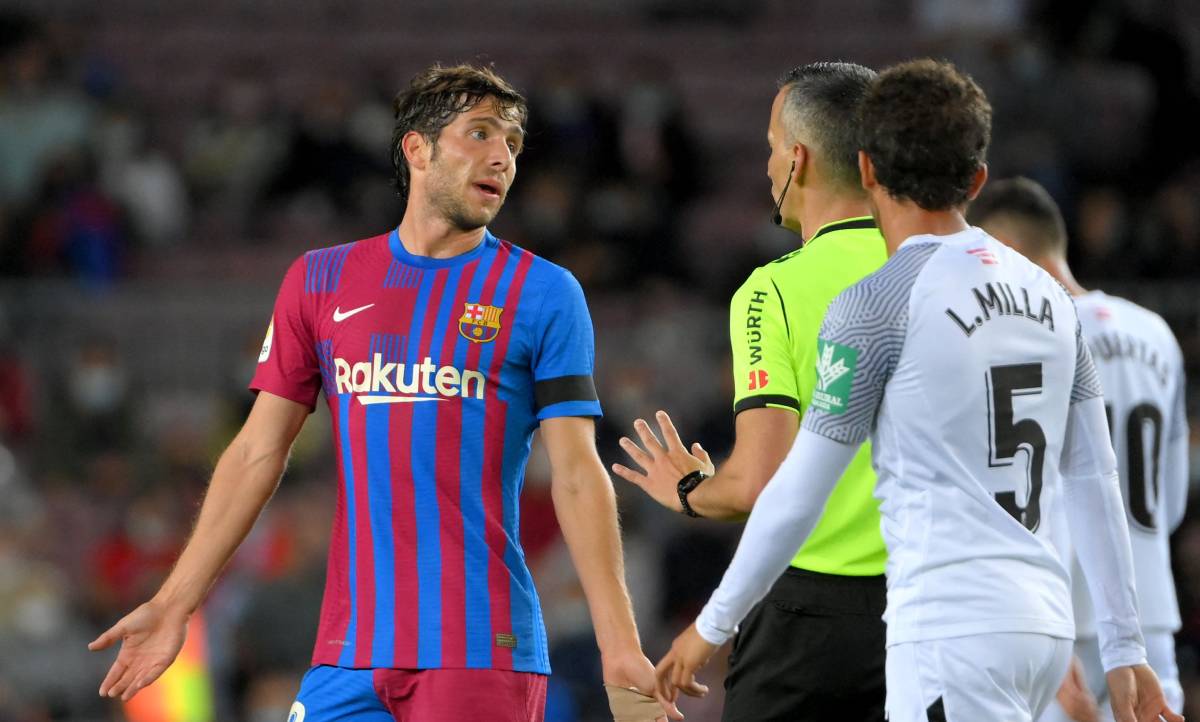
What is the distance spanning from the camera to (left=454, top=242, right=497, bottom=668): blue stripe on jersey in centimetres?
469

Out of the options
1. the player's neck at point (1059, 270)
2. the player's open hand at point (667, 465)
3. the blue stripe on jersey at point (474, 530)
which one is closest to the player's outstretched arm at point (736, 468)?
the player's open hand at point (667, 465)

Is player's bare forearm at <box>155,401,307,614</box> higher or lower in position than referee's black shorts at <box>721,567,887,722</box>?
higher

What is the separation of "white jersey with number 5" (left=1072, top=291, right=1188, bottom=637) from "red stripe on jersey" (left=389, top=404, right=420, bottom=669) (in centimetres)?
263

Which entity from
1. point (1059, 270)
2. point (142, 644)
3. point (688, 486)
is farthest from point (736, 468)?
point (1059, 270)

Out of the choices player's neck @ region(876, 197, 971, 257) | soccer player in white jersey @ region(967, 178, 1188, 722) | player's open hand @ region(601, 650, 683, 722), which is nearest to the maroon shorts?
player's open hand @ region(601, 650, 683, 722)

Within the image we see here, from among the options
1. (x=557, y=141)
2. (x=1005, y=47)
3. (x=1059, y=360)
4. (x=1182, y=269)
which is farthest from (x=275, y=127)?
(x=1059, y=360)

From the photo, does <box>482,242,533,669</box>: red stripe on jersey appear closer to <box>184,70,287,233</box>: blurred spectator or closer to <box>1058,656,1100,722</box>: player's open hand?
<box>1058,656,1100,722</box>: player's open hand

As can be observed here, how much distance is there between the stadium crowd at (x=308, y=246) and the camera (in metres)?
11.6

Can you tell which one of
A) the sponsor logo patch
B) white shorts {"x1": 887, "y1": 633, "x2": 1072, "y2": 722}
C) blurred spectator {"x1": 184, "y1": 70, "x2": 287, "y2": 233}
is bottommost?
the sponsor logo patch

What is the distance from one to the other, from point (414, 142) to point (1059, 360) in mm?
2068

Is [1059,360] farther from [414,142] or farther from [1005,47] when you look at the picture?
[1005,47]

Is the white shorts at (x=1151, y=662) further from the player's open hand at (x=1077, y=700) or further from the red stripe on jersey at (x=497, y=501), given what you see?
the red stripe on jersey at (x=497, y=501)

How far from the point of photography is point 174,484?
42.1 feet

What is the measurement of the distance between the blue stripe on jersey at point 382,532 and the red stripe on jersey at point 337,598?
0.32 feet
